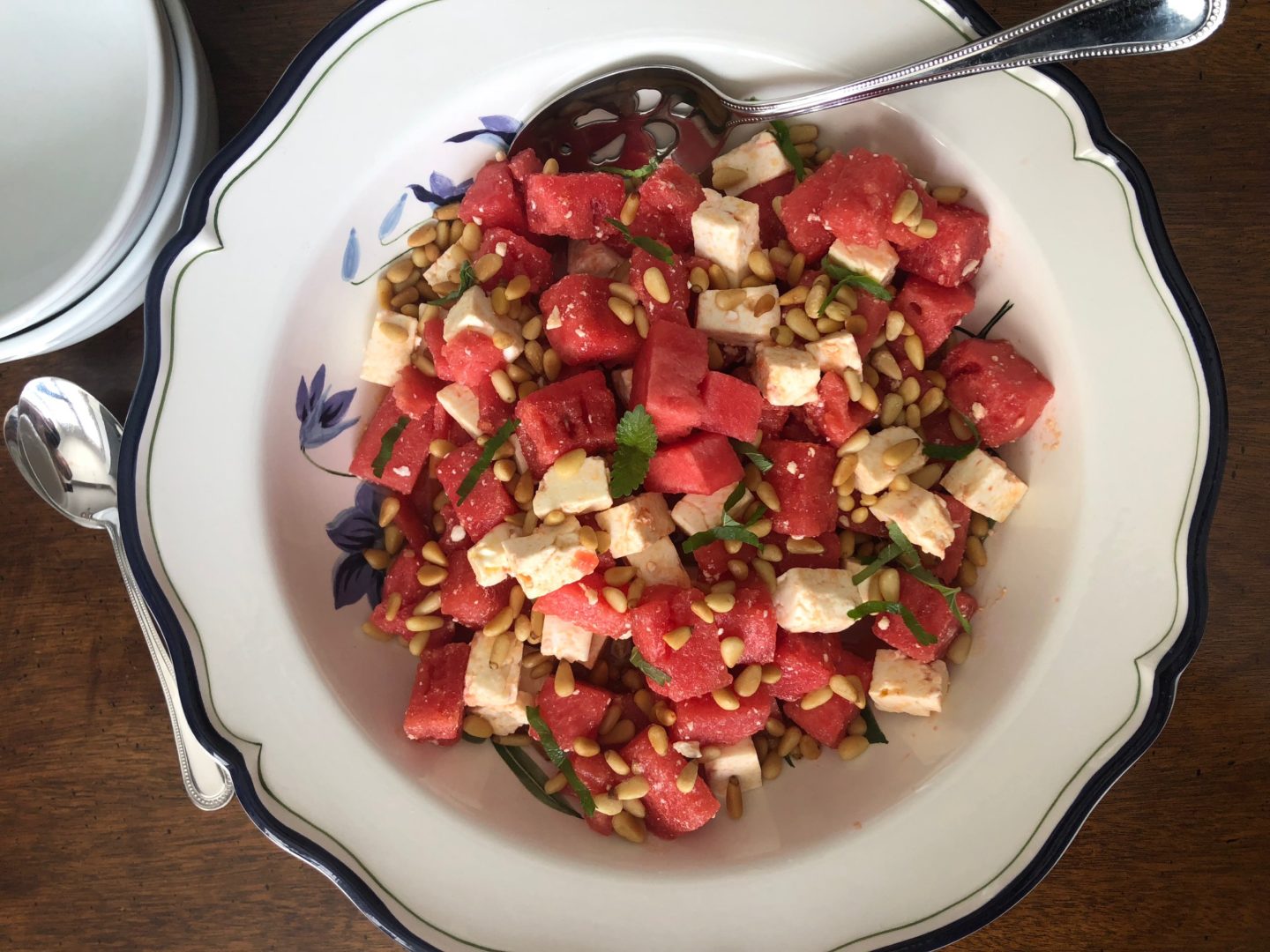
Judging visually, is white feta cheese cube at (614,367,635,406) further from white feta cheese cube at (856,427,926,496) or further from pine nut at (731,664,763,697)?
pine nut at (731,664,763,697)

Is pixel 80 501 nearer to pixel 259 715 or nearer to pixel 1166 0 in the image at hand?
pixel 259 715

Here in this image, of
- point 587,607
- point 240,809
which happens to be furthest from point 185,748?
point 587,607

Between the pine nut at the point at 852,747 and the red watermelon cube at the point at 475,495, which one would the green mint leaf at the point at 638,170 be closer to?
the red watermelon cube at the point at 475,495

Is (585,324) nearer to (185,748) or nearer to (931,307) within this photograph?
(931,307)

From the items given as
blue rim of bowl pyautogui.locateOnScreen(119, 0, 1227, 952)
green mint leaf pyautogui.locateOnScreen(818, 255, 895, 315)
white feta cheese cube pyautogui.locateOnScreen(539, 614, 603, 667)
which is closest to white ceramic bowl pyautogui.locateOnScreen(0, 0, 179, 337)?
blue rim of bowl pyautogui.locateOnScreen(119, 0, 1227, 952)

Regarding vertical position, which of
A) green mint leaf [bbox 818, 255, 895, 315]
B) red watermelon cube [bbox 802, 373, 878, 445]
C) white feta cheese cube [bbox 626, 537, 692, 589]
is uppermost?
green mint leaf [bbox 818, 255, 895, 315]
